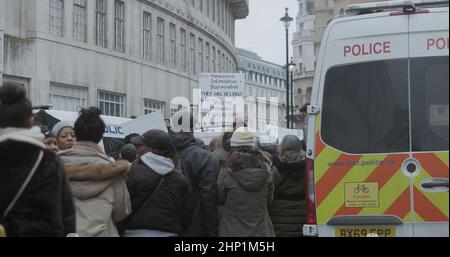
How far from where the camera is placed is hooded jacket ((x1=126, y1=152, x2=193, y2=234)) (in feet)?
22.6

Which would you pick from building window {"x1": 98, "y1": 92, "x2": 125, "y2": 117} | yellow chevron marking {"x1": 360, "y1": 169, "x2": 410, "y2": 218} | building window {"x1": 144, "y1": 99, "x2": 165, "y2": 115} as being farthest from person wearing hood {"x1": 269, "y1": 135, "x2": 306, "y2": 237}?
building window {"x1": 144, "y1": 99, "x2": 165, "y2": 115}

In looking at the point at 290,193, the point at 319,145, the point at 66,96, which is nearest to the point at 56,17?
the point at 66,96

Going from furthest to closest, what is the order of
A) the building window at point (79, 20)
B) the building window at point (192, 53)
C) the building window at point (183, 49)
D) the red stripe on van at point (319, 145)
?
1. the building window at point (192, 53)
2. the building window at point (183, 49)
3. the building window at point (79, 20)
4. the red stripe on van at point (319, 145)

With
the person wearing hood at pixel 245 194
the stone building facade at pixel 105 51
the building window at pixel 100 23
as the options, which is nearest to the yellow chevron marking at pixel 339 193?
the person wearing hood at pixel 245 194

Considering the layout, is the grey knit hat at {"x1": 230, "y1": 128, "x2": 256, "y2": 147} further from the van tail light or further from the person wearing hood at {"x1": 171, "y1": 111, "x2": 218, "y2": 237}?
the van tail light

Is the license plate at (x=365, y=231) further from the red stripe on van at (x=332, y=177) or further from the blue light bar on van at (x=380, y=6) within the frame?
the blue light bar on van at (x=380, y=6)

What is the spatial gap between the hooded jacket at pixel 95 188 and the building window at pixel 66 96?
26.5 meters

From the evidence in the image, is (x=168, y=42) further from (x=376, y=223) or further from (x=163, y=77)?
(x=376, y=223)

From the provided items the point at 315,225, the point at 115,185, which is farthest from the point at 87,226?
the point at 315,225

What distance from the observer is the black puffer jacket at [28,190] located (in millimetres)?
4793

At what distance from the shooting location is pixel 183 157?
27.0 feet

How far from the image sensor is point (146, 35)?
42.0 meters

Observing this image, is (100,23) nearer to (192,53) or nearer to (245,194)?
(192,53)

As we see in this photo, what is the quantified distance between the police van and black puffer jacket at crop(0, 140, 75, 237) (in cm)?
351
